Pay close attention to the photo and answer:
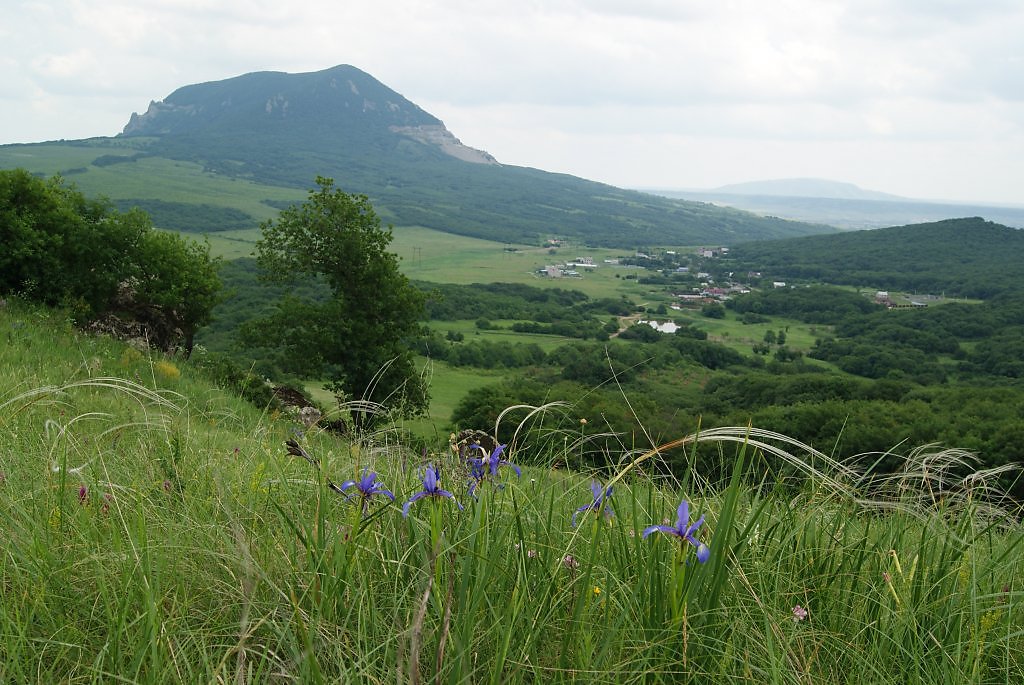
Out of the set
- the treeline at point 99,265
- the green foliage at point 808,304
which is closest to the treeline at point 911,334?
the green foliage at point 808,304

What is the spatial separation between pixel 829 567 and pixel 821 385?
73873 mm

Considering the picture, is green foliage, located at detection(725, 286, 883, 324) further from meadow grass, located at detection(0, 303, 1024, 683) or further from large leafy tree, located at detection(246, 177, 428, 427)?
meadow grass, located at detection(0, 303, 1024, 683)

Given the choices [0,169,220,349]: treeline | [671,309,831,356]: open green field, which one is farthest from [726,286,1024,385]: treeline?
[0,169,220,349]: treeline

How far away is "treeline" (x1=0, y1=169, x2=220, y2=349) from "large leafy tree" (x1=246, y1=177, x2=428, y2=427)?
2.83 m

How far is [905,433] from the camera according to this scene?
4134 centimetres

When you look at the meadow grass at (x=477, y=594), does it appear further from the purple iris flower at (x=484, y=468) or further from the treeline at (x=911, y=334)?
the treeline at (x=911, y=334)

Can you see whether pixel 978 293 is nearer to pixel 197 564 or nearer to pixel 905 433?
pixel 905 433


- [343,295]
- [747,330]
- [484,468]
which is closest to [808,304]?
[747,330]

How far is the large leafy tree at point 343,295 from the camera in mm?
25672

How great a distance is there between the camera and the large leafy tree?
25.7 meters

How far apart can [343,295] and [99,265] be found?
821cm

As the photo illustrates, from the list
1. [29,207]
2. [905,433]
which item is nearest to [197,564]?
[29,207]

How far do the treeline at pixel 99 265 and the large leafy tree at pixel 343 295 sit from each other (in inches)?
111

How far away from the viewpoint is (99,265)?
21.2 metres
